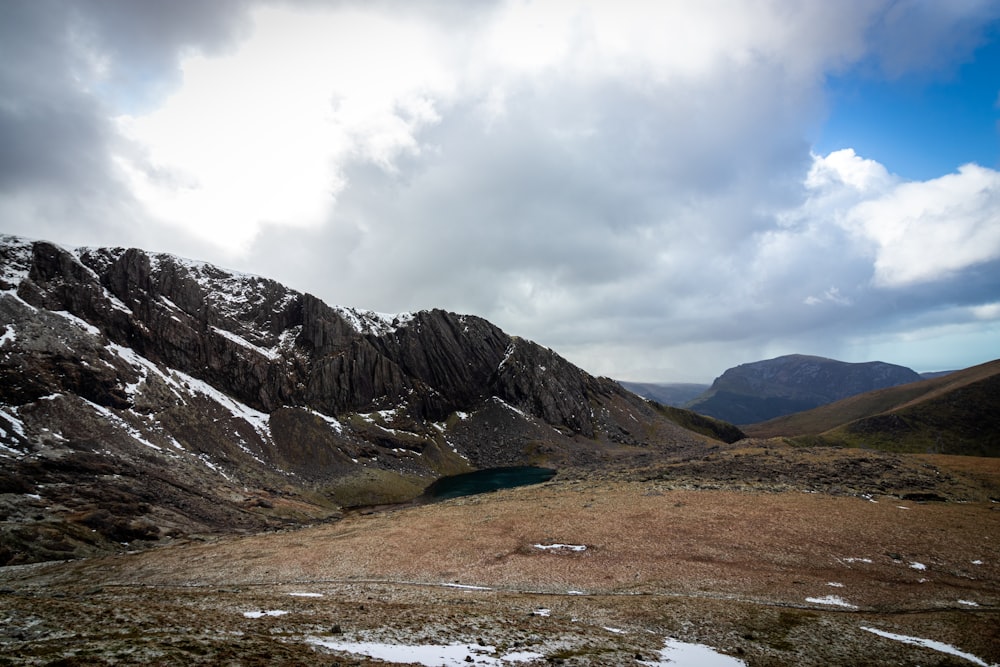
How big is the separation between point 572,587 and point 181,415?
130m

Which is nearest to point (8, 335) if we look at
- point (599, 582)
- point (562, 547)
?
point (562, 547)

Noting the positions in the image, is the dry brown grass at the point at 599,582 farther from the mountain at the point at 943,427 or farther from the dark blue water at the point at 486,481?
the mountain at the point at 943,427

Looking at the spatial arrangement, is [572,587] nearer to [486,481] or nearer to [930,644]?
[930,644]

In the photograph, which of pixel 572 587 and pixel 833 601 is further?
pixel 572 587

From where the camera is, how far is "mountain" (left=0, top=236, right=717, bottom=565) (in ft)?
242

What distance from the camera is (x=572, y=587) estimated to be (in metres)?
33.9

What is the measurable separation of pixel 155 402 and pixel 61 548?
82756mm

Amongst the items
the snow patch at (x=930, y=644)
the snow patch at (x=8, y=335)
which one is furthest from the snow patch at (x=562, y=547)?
the snow patch at (x=8, y=335)

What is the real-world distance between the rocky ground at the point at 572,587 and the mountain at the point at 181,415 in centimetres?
2265

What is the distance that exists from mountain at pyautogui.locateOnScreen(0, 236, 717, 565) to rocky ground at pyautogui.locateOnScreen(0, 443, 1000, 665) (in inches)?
892

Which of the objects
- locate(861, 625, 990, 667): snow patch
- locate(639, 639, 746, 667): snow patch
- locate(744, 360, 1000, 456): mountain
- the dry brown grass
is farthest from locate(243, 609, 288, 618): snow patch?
locate(744, 360, 1000, 456): mountain

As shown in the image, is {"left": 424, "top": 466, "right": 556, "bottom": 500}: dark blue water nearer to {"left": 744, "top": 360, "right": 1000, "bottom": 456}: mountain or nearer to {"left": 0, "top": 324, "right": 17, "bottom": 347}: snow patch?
{"left": 0, "top": 324, "right": 17, "bottom": 347}: snow patch

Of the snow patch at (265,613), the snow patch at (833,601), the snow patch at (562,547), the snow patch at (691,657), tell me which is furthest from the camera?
the snow patch at (562,547)

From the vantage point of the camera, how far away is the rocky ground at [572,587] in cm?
1997
